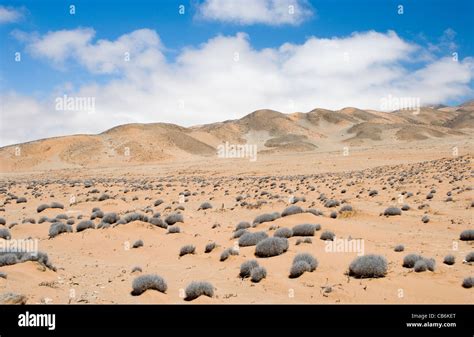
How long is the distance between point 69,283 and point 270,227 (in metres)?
8.84

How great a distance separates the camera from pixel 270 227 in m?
17.9

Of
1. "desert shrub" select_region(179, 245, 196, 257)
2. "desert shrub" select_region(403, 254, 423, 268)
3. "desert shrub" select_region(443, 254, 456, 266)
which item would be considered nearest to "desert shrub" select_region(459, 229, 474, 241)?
"desert shrub" select_region(443, 254, 456, 266)

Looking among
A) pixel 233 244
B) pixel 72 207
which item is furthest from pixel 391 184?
pixel 72 207

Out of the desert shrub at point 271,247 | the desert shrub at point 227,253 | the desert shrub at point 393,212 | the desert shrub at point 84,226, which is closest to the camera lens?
the desert shrub at point 271,247

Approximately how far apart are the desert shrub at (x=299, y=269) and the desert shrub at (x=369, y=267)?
118cm

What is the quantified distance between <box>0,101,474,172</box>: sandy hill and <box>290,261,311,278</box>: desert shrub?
96.9 metres

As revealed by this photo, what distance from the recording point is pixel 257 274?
37.2 feet

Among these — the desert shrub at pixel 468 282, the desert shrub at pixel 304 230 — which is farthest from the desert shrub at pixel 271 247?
the desert shrub at pixel 468 282

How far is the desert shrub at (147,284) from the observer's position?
396 inches

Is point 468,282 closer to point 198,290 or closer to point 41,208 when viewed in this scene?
point 198,290

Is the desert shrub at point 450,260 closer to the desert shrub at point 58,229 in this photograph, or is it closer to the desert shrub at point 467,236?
the desert shrub at point 467,236
